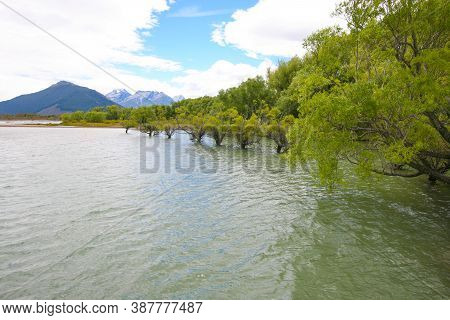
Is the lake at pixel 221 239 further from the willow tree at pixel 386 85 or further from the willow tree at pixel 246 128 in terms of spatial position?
the willow tree at pixel 246 128

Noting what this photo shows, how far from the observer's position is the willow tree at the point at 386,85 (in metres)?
12.0

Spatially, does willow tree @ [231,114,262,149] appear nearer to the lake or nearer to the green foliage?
the lake

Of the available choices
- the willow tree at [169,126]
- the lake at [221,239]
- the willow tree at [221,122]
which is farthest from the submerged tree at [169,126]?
the lake at [221,239]

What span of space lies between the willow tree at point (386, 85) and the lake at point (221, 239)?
3.11 metres

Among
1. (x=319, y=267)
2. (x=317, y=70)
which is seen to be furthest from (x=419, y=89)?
(x=319, y=267)

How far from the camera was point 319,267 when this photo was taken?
9922 mm

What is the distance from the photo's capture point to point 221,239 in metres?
12.1

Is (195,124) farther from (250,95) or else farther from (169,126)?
(250,95)

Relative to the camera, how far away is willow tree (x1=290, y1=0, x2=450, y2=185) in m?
12.0

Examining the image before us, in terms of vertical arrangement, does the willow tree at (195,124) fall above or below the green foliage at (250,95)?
below

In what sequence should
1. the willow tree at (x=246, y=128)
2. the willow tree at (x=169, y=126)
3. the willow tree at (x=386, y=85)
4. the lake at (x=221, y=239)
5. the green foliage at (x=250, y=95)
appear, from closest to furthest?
the lake at (x=221, y=239), the willow tree at (x=386, y=85), the willow tree at (x=246, y=128), the willow tree at (x=169, y=126), the green foliage at (x=250, y=95)

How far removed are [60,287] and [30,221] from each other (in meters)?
6.72

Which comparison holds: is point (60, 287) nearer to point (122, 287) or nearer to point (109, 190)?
point (122, 287)

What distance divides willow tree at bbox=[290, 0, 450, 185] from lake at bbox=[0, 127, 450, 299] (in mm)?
3111
